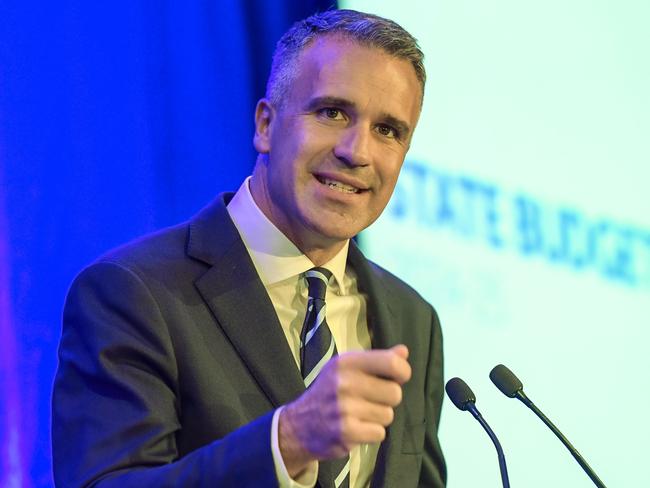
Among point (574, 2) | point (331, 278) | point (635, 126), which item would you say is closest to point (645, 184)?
point (635, 126)

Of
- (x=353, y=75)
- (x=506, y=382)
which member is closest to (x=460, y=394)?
(x=506, y=382)

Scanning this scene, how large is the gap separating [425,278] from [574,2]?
41.9 inches

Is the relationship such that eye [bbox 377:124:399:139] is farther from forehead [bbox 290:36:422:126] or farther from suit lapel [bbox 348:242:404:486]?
suit lapel [bbox 348:242:404:486]

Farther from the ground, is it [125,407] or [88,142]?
[88,142]

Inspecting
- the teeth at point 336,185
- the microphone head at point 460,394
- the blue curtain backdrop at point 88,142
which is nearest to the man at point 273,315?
the teeth at point 336,185

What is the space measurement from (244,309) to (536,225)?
1.49m

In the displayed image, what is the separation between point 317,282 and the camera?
2.14 m

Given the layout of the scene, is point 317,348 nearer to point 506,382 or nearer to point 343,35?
point 506,382

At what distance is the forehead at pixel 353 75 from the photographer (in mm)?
2098

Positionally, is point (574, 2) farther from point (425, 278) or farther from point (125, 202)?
point (125, 202)

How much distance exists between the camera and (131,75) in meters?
2.91

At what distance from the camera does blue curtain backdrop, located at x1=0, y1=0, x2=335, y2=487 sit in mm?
2660

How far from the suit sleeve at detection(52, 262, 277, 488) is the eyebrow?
560mm

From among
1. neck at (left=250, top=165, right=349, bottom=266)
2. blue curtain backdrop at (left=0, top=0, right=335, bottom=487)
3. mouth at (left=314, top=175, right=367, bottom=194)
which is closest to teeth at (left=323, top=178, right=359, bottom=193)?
mouth at (left=314, top=175, right=367, bottom=194)
